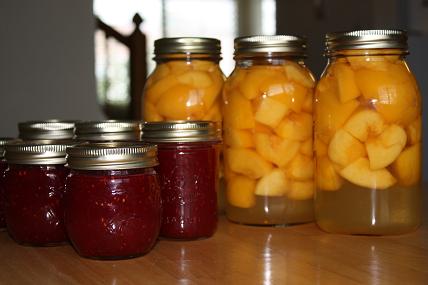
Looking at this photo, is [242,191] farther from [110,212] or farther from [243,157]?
[110,212]

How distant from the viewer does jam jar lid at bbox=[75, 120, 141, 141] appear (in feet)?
3.43

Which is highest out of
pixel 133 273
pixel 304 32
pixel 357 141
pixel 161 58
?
pixel 304 32

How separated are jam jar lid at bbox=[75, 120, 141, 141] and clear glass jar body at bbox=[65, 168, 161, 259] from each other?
18 centimetres

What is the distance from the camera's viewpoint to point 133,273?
0.80 metres

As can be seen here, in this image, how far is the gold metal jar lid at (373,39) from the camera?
97cm

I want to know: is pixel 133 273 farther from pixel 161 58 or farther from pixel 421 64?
pixel 421 64

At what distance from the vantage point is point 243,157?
1.07 meters

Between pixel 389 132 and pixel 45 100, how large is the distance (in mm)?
1744

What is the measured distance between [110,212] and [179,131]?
0.59ft

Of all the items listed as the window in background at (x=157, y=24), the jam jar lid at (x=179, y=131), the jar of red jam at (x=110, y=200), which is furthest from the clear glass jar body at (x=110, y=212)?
the window in background at (x=157, y=24)

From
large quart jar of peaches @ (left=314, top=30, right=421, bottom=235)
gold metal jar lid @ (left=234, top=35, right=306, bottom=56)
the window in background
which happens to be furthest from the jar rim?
the window in background

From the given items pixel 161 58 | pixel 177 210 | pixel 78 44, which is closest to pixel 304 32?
pixel 78 44

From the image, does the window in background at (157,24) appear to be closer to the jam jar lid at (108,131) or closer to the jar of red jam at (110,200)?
the jam jar lid at (108,131)

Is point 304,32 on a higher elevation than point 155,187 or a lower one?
higher
